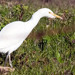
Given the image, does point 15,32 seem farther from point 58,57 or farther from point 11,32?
point 58,57

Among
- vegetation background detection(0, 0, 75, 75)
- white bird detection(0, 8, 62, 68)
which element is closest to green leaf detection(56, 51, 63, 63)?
vegetation background detection(0, 0, 75, 75)

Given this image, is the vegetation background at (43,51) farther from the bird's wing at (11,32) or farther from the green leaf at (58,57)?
the bird's wing at (11,32)

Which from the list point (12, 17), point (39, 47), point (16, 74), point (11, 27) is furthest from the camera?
point (12, 17)

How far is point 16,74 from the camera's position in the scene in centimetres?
488

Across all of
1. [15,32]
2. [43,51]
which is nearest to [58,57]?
[43,51]

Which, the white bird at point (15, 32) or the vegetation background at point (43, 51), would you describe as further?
the vegetation background at point (43, 51)

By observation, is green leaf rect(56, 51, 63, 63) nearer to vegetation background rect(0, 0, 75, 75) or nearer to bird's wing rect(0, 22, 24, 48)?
vegetation background rect(0, 0, 75, 75)

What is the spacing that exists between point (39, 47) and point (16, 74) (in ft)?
3.28

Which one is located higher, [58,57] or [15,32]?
[15,32]

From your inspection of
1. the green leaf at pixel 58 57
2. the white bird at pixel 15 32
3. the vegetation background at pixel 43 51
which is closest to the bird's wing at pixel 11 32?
the white bird at pixel 15 32

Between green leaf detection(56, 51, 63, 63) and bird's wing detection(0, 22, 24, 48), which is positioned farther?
green leaf detection(56, 51, 63, 63)

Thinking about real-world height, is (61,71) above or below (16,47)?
below

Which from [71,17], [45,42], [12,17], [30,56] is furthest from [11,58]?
[71,17]

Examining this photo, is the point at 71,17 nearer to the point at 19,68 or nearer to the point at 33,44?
the point at 33,44
